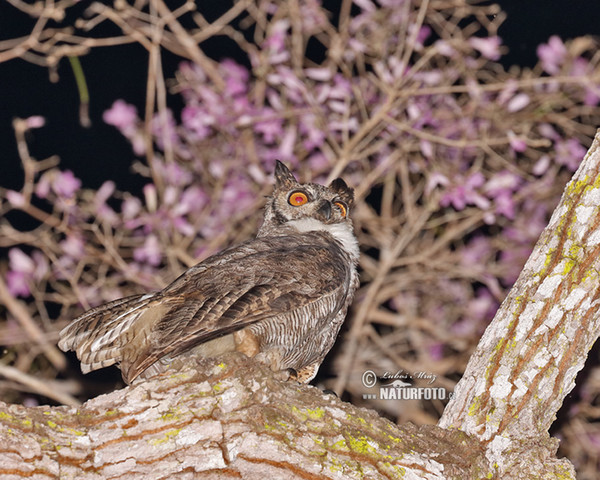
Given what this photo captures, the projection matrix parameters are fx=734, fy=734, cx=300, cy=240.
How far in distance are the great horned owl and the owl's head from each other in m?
0.45

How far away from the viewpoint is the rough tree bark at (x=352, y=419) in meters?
3.20

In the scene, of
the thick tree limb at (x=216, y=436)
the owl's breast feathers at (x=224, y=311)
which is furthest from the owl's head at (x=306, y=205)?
the thick tree limb at (x=216, y=436)

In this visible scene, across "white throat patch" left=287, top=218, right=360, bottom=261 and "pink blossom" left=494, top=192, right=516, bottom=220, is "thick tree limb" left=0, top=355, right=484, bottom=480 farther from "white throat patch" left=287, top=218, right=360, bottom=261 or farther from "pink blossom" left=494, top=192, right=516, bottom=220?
"pink blossom" left=494, top=192, right=516, bottom=220

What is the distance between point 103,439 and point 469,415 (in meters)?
1.81

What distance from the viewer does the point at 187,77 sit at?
26.8 feet

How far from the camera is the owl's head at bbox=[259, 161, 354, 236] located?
575 cm

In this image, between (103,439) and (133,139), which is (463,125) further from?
(103,439)

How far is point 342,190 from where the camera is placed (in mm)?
A: 5961

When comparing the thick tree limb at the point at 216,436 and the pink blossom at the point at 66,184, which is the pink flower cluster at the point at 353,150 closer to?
the pink blossom at the point at 66,184

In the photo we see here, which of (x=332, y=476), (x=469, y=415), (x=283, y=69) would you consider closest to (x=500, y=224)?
(x=283, y=69)

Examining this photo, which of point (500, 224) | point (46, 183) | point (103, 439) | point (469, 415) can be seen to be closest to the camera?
point (103, 439)

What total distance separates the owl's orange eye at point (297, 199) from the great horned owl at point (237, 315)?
0.59 m

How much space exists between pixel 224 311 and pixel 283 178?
2.19 meters

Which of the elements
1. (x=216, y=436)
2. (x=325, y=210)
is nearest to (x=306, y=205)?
(x=325, y=210)
